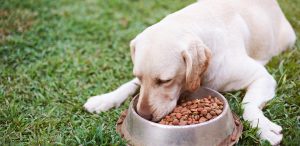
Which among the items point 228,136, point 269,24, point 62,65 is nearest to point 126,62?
point 62,65

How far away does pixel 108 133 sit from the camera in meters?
3.35

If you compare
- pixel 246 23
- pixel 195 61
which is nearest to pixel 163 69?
pixel 195 61

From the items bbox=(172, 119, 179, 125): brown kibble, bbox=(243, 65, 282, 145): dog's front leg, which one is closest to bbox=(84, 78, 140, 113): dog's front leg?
bbox=(172, 119, 179, 125): brown kibble

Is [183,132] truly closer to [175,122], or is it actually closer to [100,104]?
[175,122]

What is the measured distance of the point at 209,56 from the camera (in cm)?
337

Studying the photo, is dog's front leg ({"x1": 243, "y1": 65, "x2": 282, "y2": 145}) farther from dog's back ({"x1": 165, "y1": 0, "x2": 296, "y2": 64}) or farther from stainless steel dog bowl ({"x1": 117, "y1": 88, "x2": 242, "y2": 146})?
dog's back ({"x1": 165, "y1": 0, "x2": 296, "y2": 64})

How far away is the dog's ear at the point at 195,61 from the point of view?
3230 millimetres

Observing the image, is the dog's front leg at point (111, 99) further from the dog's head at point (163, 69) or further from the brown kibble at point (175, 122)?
the brown kibble at point (175, 122)

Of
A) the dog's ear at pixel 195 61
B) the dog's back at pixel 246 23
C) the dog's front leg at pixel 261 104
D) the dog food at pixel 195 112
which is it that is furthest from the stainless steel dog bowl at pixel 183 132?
the dog's back at pixel 246 23

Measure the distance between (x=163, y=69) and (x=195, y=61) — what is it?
11.2 inches

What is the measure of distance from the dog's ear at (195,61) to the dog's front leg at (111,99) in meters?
0.81

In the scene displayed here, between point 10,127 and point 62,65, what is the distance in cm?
133

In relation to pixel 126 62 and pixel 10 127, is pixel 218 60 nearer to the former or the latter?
pixel 126 62

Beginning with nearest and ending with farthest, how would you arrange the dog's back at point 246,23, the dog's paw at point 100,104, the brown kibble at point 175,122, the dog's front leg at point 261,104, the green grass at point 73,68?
1. the brown kibble at point 175,122
2. the dog's front leg at point 261,104
3. the green grass at point 73,68
4. the dog's back at point 246,23
5. the dog's paw at point 100,104
